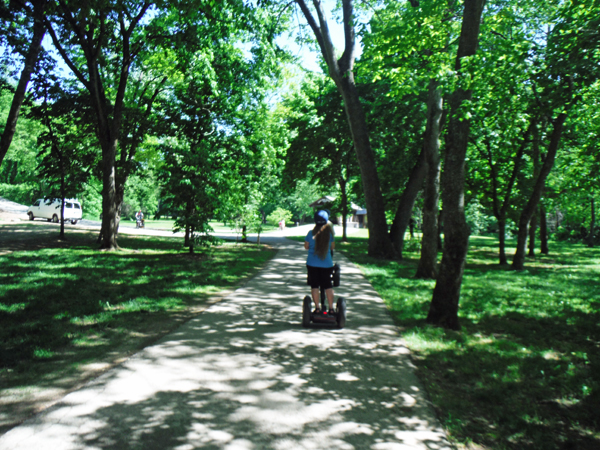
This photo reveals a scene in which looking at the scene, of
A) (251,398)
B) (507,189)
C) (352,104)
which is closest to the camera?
(251,398)

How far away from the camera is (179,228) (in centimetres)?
1554

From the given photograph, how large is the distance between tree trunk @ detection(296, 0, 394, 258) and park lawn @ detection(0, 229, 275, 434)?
572cm

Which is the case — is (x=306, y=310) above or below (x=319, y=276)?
below

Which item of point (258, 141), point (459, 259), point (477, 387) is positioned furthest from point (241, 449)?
point (258, 141)

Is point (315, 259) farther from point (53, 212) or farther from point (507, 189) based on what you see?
point (53, 212)

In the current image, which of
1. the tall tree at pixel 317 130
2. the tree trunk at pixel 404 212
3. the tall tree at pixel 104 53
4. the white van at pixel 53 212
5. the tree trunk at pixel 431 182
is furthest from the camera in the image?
the white van at pixel 53 212

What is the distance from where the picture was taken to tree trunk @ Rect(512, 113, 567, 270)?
1606 centimetres

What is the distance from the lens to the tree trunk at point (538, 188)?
632 inches

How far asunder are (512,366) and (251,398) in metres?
3.29

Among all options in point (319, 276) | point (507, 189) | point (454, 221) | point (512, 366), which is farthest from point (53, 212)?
point (512, 366)

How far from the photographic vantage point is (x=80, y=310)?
7.57 m

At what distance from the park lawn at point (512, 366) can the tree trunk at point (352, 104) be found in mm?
6996

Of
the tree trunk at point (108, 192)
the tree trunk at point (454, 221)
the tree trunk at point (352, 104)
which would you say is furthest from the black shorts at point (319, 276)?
the tree trunk at point (108, 192)

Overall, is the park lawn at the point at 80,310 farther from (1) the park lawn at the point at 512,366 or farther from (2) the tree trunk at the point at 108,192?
(1) the park lawn at the point at 512,366
